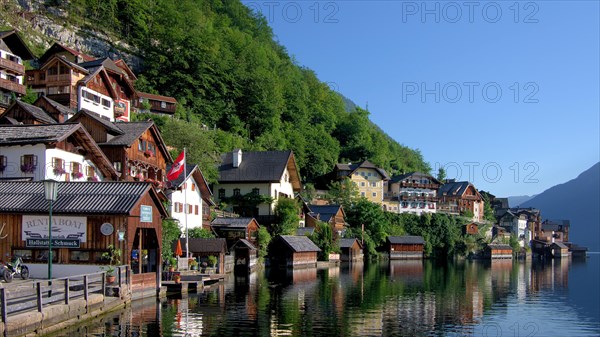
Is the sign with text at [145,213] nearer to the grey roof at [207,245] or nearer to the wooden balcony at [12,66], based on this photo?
the grey roof at [207,245]

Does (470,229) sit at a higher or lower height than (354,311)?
higher

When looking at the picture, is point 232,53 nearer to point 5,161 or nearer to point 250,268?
point 250,268

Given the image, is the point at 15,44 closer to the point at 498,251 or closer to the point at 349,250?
the point at 349,250

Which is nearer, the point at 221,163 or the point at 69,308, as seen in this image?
the point at 69,308

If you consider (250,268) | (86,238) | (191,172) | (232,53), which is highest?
(232,53)

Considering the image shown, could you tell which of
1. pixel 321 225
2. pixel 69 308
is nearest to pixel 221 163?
pixel 321 225

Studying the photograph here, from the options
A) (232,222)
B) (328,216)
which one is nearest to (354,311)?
(232,222)

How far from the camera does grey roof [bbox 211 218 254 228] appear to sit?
230ft

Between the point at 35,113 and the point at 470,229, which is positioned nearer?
the point at 35,113

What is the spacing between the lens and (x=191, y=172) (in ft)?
195

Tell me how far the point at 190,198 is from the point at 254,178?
21.9 meters

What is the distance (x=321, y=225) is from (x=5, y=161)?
48460 mm

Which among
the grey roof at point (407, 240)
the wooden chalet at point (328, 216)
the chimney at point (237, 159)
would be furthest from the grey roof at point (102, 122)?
the grey roof at point (407, 240)

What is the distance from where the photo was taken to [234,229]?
7019cm
